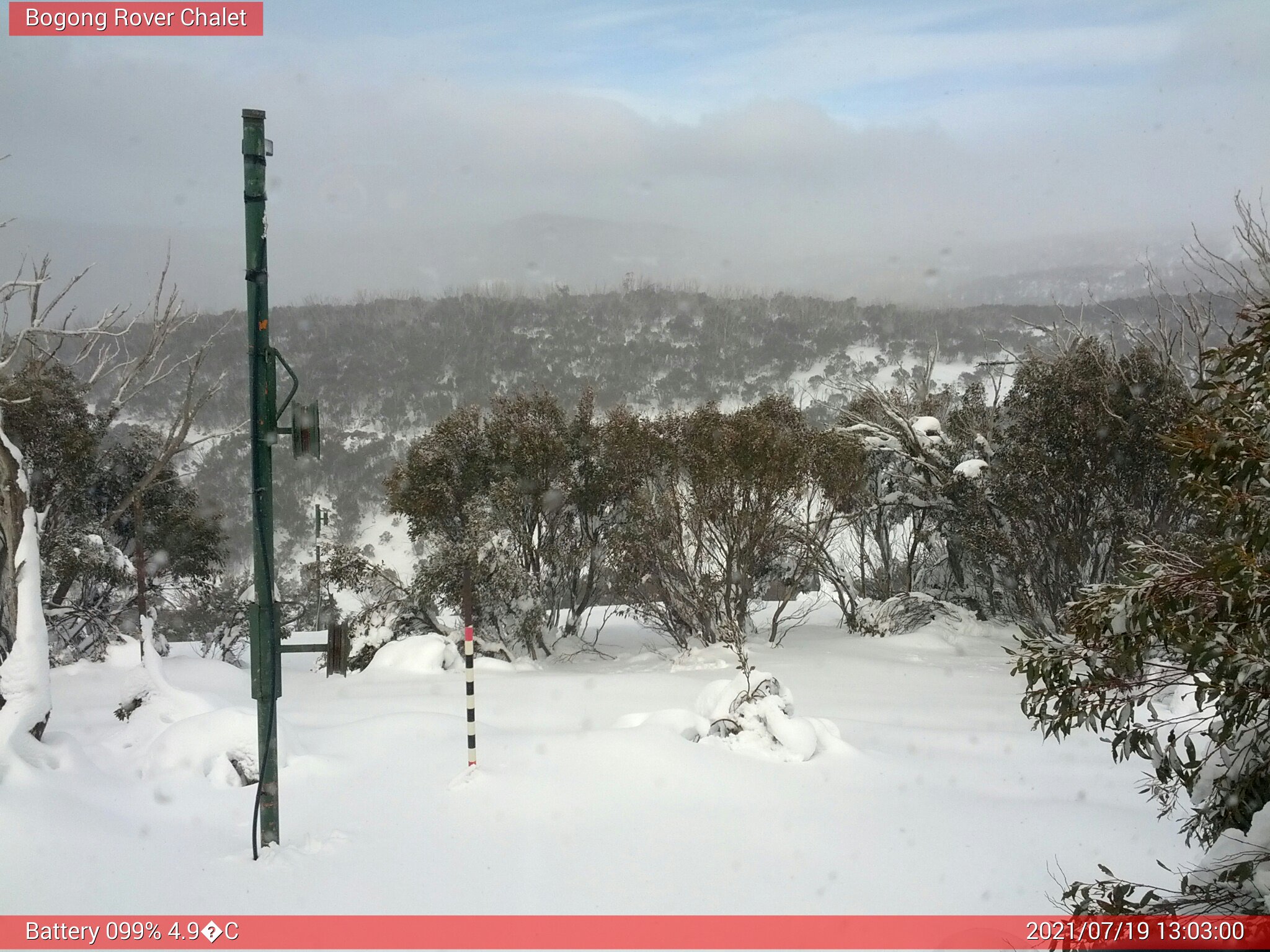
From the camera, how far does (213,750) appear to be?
272 inches

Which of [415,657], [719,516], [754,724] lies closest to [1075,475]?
[719,516]

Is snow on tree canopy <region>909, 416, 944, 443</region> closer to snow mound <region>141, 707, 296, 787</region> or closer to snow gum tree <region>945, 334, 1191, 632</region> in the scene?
snow gum tree <region>945, 334, 1191, 632</region>

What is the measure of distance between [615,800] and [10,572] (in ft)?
A: 18.9

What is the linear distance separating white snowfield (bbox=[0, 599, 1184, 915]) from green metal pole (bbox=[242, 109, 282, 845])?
616mm

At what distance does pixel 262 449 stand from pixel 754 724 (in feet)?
15.4

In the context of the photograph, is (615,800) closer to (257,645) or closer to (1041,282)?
(257,645)

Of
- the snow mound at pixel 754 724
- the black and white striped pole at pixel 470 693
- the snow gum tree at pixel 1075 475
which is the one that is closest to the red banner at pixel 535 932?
the black and white striped pole at pixel 470 693

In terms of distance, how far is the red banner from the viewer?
445cm

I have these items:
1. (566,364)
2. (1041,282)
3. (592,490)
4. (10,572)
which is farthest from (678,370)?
(10,572)

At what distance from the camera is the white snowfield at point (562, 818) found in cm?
505

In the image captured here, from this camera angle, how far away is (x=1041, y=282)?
79688mm

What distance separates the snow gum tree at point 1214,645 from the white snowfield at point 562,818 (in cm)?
183

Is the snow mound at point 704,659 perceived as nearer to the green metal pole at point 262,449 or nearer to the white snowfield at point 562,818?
the white snowfield at point 562,818

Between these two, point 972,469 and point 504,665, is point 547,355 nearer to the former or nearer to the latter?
point 972,469
